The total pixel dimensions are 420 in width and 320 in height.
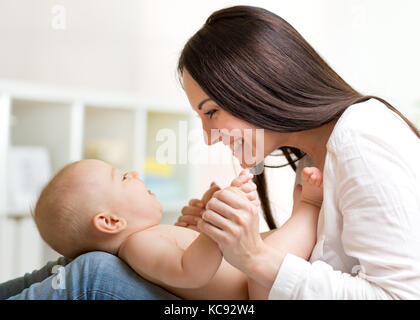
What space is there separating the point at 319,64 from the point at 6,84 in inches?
70.4

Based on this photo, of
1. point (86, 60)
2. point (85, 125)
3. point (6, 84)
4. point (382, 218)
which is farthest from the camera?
point (86, 60)

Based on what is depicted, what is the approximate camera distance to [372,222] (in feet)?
2.35

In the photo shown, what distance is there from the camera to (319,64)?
3.19ft

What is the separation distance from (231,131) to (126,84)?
7.21ft

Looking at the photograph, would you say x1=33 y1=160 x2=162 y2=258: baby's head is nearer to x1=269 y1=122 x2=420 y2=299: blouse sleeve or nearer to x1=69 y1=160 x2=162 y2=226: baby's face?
x1=69 y1=160 x2=162 y2=226: baby's face

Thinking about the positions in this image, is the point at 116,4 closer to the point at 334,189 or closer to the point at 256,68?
the point at 256,68

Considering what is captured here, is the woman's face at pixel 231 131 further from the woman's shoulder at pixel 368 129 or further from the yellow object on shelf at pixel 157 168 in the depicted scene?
the yellow object on shelf at pixel 157 168

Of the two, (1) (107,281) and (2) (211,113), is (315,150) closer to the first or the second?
(2) (211,113)

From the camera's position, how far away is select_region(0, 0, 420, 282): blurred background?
7.98 feet

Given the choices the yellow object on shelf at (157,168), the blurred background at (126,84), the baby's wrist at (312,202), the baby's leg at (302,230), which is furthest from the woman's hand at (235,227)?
the yellow object on shelf at (157,168)

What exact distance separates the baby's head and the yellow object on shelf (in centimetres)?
174

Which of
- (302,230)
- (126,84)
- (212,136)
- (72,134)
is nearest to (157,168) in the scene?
(72,134)

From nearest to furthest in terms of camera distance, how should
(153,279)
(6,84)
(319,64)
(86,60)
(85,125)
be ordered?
1. (153,279)
2. (319,64)
3. (6,84)
4. (85,125)
5. (86,60)

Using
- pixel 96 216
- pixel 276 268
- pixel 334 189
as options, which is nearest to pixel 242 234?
pixel 276 268
